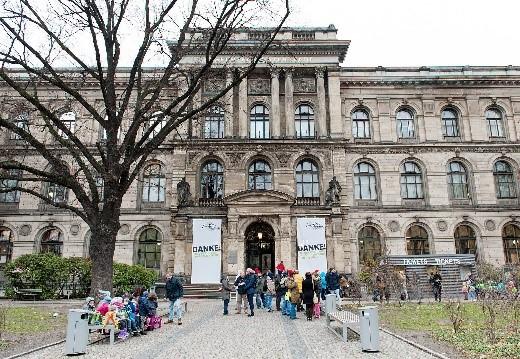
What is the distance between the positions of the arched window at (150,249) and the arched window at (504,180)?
84.1 feet

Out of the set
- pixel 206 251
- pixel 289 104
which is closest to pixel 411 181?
pixel 289 104

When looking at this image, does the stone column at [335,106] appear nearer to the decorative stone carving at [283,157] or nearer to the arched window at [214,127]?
the decorative stone carving at [283,157]

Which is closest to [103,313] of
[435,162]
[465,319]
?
[465,319]

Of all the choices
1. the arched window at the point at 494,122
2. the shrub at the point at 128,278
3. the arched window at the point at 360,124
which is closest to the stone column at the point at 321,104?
the arched window at the point at 360,124

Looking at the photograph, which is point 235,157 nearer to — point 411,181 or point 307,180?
point 307,180

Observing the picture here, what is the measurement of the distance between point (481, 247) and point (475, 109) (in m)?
10.8

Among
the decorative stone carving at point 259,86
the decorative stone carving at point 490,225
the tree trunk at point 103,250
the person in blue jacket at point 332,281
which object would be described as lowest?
the person in blue jacket at point 332,281

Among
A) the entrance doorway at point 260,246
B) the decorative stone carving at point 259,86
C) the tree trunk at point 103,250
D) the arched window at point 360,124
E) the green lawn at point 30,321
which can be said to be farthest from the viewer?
the arched window at point 360,124

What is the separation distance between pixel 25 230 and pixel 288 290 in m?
24.1

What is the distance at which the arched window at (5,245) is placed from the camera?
32844 mm

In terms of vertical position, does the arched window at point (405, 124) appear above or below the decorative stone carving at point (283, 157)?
above

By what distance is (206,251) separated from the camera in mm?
30141

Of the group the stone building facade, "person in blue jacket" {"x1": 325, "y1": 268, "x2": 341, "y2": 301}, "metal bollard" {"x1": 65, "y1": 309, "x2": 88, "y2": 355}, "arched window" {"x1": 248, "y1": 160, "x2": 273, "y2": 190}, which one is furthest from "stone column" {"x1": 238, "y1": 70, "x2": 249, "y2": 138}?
"metal bollard" {"x1": 65, "y1": 309, "x2": 88, "y2": 355}

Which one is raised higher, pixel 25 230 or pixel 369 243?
→ pixel 25 230
